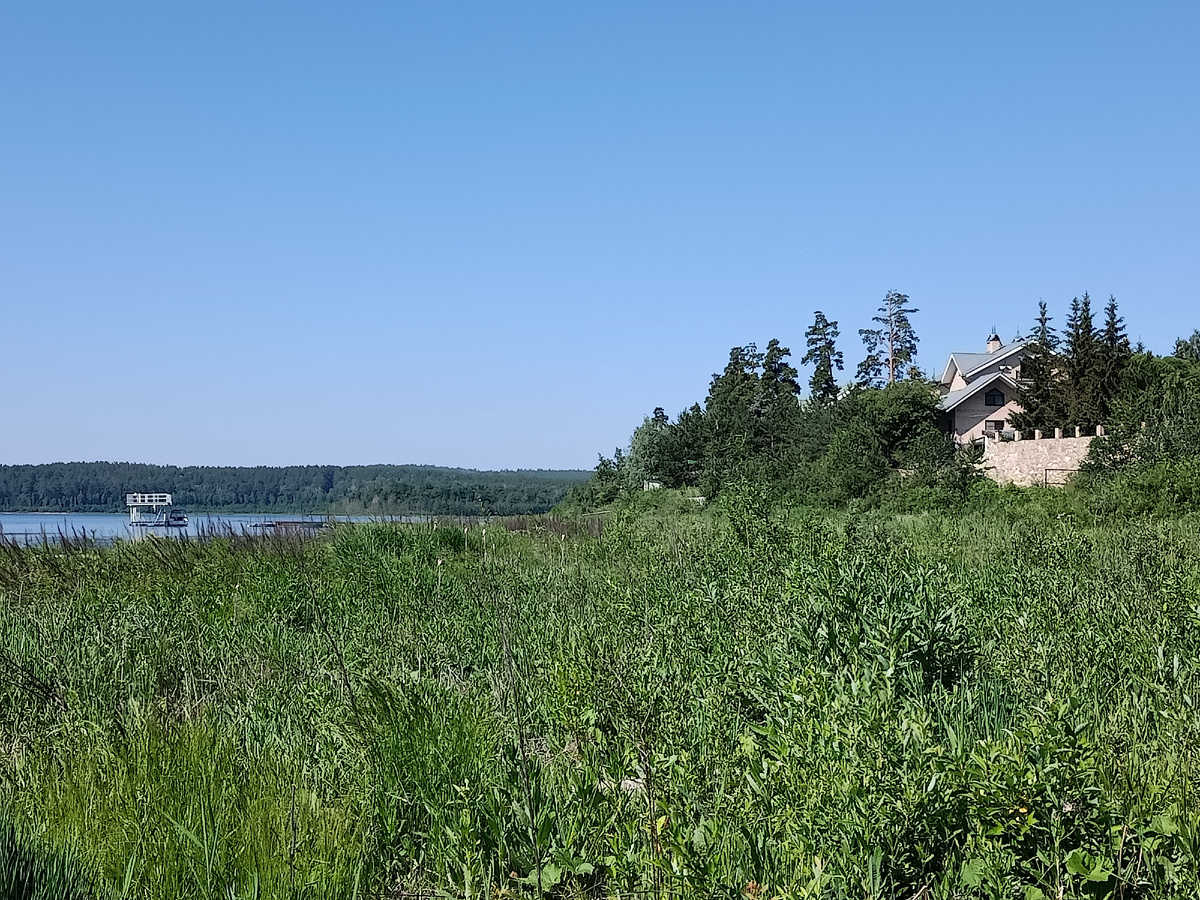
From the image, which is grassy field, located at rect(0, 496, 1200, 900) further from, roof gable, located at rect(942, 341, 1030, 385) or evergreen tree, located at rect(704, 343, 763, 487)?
roof gable, located at rect(942, 341, 1030, 385)

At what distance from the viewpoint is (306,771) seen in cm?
388

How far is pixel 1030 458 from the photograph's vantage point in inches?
1364

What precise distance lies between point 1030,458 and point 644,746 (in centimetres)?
3464

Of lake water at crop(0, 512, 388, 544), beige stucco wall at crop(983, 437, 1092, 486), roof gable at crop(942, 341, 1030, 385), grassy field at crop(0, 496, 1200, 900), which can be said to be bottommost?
grassy field at crop(0, 496, 1200, 900)

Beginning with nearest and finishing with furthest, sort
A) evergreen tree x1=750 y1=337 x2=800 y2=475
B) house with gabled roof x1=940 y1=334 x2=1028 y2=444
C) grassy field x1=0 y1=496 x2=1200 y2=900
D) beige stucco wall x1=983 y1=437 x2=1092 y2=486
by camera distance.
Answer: grassy field x1=0 y1=496 x2=1200 y2=900
beige stucco wall x1=983 y1=437 x2=1092 y2=486
evergreen tree x1=750 y1=337 x2=800 y2=475
house with gabled roof x1=940 y1=334 x2=1028 y2=444

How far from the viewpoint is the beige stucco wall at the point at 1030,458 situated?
31.6m

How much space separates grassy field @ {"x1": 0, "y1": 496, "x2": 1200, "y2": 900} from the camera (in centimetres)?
274

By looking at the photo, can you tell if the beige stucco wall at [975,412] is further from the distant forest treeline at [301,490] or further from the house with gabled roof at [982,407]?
the distant forest treeline at [301,490]

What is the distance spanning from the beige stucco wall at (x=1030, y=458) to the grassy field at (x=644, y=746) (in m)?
26.9

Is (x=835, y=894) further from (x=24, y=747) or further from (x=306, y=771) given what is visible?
(x=24, y=747)

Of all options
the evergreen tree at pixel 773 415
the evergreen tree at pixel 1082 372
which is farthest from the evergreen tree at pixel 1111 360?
the evergreen tree at pixel 773 415

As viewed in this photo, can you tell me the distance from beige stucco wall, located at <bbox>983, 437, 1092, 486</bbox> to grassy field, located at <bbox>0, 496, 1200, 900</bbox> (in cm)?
2687

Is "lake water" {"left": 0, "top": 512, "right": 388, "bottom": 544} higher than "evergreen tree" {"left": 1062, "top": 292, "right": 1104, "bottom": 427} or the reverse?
the reverse

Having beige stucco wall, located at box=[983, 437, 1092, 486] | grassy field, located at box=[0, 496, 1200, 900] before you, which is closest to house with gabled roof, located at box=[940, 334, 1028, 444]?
beige stucco wall, located at box=[983, 437, 1092, 486]
